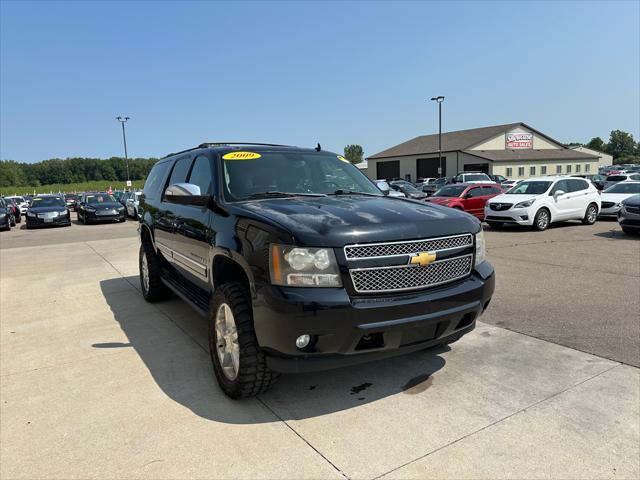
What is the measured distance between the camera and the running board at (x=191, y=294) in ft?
13.0

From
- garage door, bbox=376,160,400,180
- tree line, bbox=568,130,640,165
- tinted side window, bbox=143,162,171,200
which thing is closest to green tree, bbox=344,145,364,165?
tree line, bbox=568,130,640,165

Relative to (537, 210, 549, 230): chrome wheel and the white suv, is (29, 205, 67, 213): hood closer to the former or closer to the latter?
the white suv

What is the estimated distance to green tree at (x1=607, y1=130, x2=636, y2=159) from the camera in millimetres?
126125

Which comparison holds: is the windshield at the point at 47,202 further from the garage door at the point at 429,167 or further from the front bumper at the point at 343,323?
the garage door at the point at 429,167

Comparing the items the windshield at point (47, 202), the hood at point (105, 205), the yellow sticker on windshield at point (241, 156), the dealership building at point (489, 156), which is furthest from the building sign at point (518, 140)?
the yellow sticker on windshield at point (241, 156)

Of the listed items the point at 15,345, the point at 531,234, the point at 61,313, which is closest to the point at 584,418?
the point at 15,345

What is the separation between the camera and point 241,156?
4.08 m

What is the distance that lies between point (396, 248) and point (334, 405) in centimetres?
121

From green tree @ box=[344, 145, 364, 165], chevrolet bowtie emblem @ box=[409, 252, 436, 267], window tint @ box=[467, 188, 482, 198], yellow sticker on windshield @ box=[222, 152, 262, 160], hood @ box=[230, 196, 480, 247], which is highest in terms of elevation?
green tree @ box=[344, 145, 364, 165]

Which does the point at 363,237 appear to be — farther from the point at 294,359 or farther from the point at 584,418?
the point at 584,418

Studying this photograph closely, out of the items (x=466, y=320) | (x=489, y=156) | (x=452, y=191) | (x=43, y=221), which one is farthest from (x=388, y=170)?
(x=466, y=320)

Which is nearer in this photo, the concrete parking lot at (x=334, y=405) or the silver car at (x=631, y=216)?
the concrete parking lot at (x=334, y=405)

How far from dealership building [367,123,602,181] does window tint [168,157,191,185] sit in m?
51.3

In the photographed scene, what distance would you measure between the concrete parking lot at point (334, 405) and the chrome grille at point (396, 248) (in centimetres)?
110
